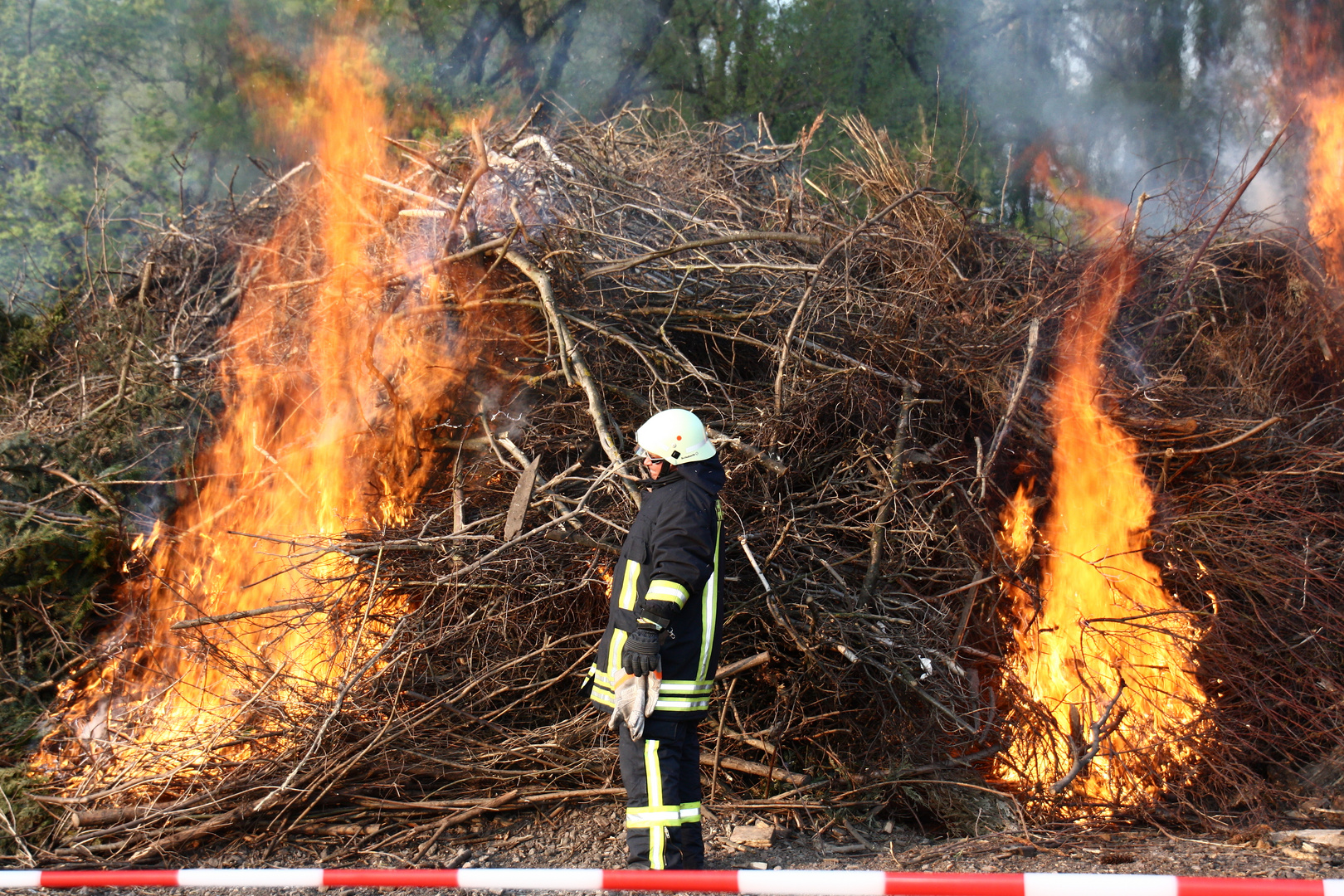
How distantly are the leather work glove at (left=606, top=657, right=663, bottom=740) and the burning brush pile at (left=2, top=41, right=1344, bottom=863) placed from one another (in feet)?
3.36

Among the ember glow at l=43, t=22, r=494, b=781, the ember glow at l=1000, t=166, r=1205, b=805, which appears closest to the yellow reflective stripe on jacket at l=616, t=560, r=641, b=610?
the ember glow at l=43, t=22, r=494, b=781

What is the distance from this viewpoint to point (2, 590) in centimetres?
440

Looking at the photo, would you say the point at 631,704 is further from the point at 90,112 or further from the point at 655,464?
the point at 90,112

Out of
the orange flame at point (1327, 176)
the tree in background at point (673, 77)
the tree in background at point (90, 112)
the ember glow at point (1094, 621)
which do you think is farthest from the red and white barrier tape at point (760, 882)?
the tree in background at point (90, 112)

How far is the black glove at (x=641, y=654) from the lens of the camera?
10.0 ft

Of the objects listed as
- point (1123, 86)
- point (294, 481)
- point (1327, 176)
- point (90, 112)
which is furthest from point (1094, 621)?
point (90, 112)

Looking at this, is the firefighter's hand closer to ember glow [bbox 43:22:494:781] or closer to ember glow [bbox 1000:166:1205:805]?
ember glow [bbox 43:22:494:781]

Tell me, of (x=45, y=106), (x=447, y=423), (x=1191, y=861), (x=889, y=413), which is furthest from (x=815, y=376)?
(x=45, y=106)

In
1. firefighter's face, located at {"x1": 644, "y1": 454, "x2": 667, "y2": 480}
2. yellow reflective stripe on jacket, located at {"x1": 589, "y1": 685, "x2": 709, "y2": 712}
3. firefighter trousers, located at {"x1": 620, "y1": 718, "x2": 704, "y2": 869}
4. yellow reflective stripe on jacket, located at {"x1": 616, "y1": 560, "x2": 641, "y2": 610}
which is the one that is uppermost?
firefighter's face, located at {"x1": 644, "y1": 454, "x2": 667, "y2": 480}

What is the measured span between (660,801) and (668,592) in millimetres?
747

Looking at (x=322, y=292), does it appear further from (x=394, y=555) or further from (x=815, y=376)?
(x=815, y=376)

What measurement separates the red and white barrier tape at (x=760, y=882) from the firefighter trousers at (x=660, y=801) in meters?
0.57

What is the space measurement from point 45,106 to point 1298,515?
13.0 meters

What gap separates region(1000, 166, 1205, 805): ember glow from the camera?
4.51 m
